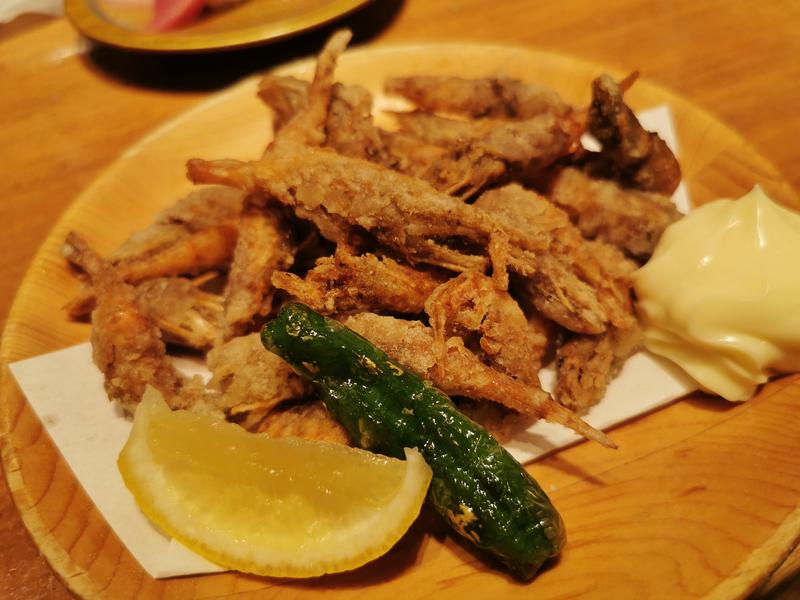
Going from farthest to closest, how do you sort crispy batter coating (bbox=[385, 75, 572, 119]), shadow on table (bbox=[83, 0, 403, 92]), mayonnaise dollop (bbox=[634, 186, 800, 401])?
shadow on table (bbox=[83, 0, 403, 92]) < crispy batter coating (bbox=[385, 75, 572, 119]) < mayonnaise dollop (bbox=[634, 186, 800, 401])

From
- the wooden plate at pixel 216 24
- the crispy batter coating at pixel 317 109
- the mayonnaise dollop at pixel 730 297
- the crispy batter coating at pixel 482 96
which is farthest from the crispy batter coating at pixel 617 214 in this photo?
the wooden plate at pixel 216 24

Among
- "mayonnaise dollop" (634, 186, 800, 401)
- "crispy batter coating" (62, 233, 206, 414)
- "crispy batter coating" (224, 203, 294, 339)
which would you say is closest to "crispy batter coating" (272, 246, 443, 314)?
"crispy batter coating" (224, 203, 294, 339)

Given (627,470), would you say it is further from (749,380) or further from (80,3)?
(80,3)

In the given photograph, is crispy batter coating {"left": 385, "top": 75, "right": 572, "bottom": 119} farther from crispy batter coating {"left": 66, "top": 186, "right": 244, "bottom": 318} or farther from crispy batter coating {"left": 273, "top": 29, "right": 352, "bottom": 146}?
crispy batter coating {"left": 66, "top": 186, "right": 244, "bottom": 318}

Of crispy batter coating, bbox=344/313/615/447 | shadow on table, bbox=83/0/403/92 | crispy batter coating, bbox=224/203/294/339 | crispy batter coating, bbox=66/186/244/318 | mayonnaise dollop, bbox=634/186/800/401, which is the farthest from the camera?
shadow on table, bbox=83/0/403/92

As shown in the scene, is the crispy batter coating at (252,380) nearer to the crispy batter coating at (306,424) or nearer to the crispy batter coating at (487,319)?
the crispy batter coating at (306,424)

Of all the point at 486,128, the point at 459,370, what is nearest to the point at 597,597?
the point at 459,370

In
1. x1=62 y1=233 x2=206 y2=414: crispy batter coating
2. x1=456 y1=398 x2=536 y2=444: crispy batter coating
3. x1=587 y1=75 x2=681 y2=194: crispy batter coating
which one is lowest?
x1=62 y1=233 x2=206 y2=414: crispy batter coating
